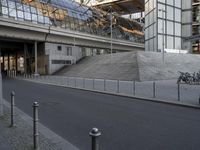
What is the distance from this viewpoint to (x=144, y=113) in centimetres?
1086

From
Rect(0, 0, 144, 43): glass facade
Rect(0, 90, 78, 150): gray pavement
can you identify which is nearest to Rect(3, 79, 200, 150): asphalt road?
Rect(0, 90, 78, 150): gray pavement

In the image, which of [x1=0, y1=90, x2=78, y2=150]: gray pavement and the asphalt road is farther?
the asphalt road

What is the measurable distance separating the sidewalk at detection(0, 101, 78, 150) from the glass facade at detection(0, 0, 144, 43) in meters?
41.2

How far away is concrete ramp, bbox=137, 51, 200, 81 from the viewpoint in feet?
108

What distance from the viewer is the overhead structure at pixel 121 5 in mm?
83394

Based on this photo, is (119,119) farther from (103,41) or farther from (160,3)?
(103,41)

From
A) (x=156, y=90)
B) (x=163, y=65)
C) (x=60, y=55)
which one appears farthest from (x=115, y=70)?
(x=60, y=55)

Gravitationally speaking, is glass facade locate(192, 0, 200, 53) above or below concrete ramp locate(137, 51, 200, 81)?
above

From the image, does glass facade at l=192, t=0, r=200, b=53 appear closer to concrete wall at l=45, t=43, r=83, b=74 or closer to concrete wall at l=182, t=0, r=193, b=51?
concrete wall at l=182, t=0, r=193, b=51

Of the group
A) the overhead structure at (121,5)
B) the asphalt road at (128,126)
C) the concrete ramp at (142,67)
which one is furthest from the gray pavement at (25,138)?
the overhead structure at (121,5)

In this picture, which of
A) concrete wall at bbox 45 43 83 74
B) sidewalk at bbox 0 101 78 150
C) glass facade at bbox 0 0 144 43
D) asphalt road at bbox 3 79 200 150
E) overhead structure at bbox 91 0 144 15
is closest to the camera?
sidewalk at bbox 0 101 78 150

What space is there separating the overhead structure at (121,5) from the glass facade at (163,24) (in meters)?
28.3

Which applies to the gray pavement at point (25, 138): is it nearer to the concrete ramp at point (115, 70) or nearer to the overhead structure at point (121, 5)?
the concrete ramp at point (115, 70)

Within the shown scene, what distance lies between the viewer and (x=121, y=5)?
87875 millimetres
